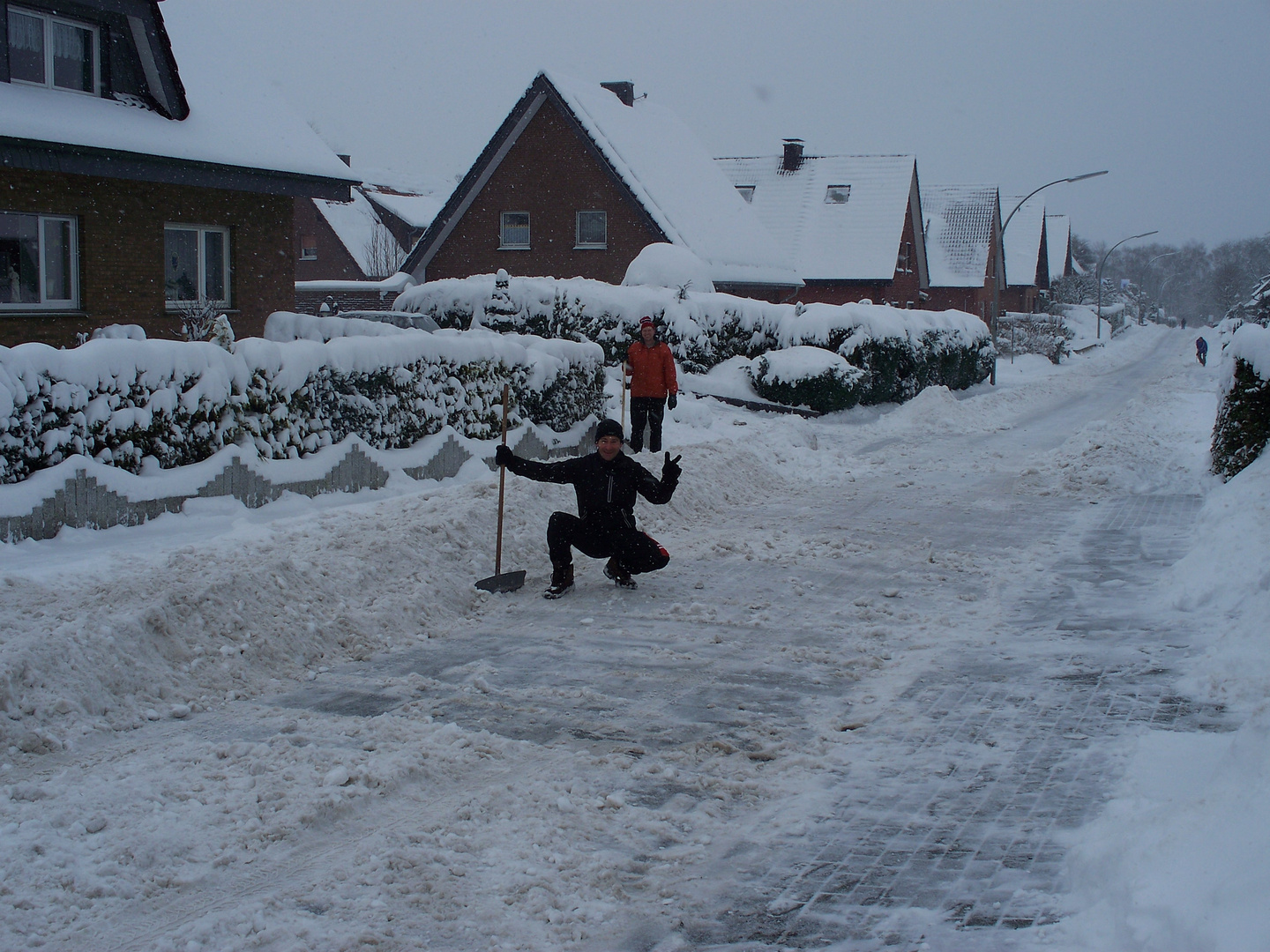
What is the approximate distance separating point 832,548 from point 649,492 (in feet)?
7.02

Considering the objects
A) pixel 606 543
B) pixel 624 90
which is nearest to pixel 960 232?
pixel 624 90

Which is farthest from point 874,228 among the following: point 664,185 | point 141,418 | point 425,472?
point 141,418

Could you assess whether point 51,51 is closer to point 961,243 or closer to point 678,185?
point 678,185

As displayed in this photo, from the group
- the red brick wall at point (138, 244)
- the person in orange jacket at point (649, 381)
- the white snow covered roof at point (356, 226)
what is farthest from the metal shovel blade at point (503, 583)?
the white snow covered roof at point (356, 226)

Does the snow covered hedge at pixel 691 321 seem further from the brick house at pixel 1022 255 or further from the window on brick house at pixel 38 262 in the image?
the brick house at pixel 1022 255

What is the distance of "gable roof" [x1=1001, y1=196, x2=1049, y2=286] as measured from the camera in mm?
65875

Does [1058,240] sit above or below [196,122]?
above

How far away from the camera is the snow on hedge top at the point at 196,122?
13047 mm

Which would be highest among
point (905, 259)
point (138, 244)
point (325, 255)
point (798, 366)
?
point (325, 255)

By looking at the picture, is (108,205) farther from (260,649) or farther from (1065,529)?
(1065,529)

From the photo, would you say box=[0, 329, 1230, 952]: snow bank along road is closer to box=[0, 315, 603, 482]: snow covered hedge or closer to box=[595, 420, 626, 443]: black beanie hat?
box=[0, 315, 603, 482]: snow covered hedge

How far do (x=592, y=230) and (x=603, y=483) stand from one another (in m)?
21.8

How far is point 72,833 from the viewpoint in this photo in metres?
4.02

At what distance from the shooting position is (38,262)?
1383 cm
